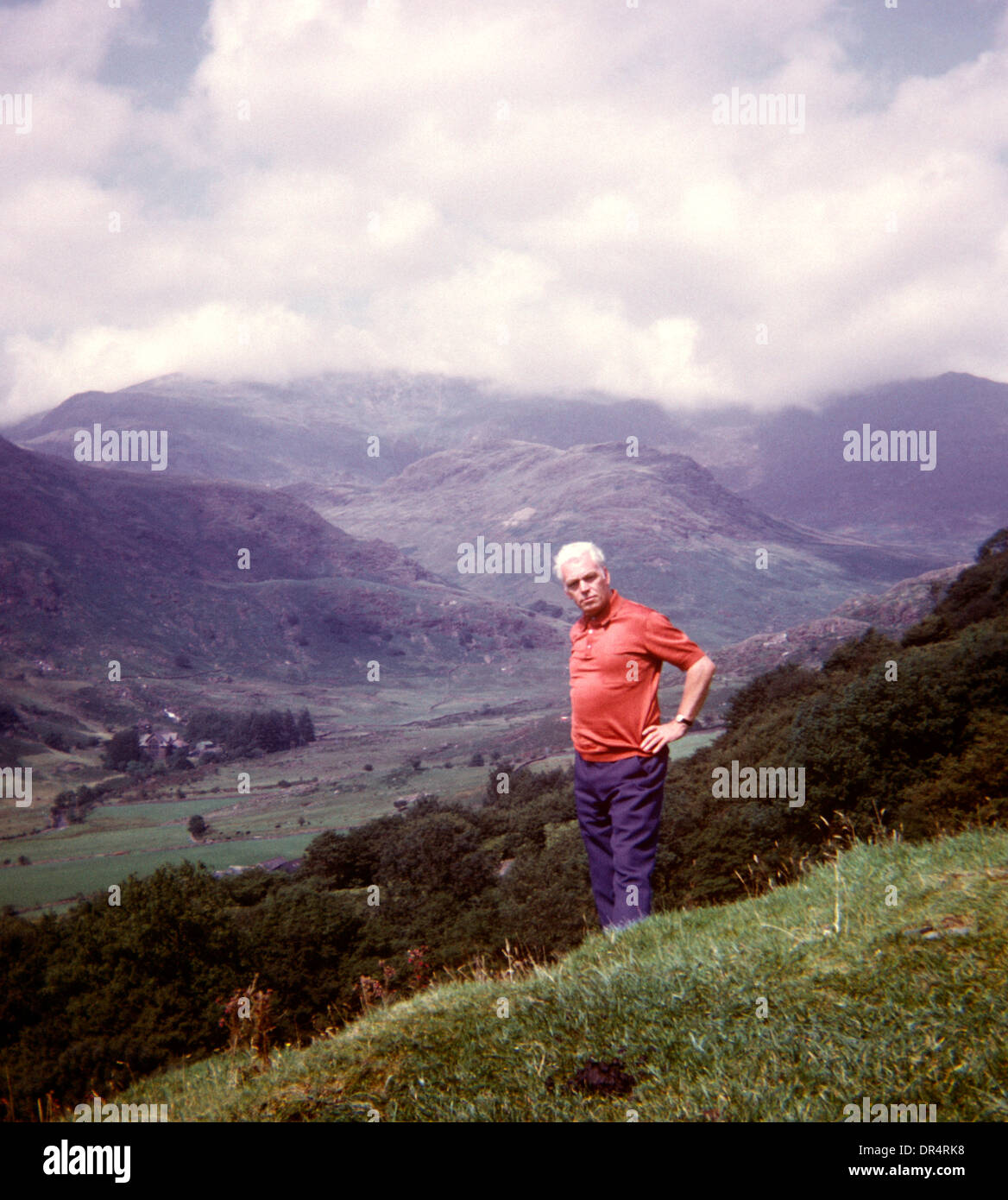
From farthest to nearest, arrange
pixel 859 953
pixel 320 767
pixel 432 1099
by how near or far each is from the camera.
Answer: pixel 320 767, pixel 859 953, pixel 432 1099

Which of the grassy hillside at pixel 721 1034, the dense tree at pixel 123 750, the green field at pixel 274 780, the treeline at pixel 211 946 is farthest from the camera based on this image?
the dense tree at pixel 123 750

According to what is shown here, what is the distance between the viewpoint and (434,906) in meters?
47.3

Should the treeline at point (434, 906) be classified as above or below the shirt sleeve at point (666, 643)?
below

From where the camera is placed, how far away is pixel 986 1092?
111 inches

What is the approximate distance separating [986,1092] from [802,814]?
36652mm

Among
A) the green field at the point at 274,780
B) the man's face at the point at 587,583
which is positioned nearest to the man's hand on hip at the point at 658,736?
the man's face at the point at 587,583

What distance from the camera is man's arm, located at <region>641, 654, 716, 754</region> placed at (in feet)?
18.5

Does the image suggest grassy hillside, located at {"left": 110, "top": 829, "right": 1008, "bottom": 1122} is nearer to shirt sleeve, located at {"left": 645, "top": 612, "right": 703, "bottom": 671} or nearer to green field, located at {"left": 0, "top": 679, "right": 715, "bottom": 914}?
shirt sleeve, located at {"left": 645, "top": 612, "right": 703, "bottom": 671}

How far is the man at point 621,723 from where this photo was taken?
18.4 feet

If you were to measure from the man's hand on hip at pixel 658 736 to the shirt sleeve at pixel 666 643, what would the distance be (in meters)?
0.40

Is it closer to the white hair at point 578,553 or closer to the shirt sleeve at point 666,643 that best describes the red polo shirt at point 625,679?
the shirt sleeve at point 666,643

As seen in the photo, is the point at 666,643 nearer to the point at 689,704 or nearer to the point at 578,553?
the point at 689,704
